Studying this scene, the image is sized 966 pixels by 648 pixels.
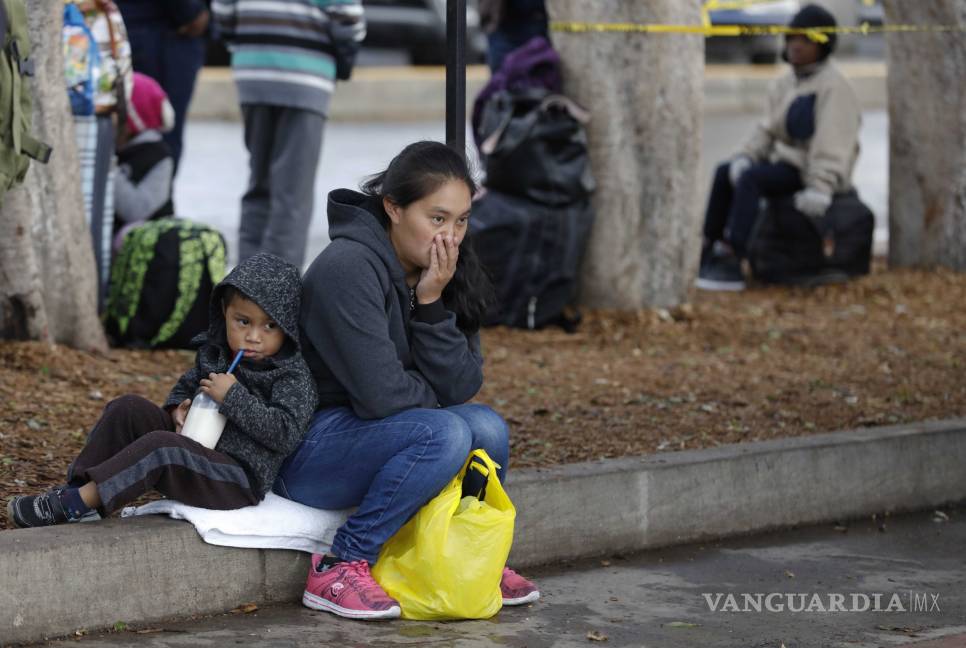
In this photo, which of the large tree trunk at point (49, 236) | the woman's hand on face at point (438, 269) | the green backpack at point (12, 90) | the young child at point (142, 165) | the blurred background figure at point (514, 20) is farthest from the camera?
the blurred background figure at point (514, 20)

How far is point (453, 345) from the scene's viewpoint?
4516 mm

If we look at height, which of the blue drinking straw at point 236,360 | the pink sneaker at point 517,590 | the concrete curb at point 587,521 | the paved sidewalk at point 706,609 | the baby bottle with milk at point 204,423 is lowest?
the paved sidewalk at point 706,609

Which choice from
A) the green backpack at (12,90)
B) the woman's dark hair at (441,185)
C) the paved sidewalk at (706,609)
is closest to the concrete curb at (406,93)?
the green backpack at (12,90)

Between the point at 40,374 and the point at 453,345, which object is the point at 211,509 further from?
the point at 40,374

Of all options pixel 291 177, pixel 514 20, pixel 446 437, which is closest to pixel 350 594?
pixel 446 437

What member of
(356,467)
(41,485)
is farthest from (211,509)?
(41,485)

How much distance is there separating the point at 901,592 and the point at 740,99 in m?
17.8

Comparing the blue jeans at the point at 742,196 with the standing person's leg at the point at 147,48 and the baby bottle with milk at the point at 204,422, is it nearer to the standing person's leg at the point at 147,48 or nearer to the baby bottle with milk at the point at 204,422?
the standing person's leg at the point at 147,48

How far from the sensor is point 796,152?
930cm

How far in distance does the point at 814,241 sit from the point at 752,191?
480 mm

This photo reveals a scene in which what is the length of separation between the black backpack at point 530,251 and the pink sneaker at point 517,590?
322 centimetres

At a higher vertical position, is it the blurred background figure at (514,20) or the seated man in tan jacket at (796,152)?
the blurred background figure at (514,20)

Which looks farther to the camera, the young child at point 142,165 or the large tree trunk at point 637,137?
the large tree trunk at point 637,137

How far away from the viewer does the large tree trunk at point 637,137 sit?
781 cm
